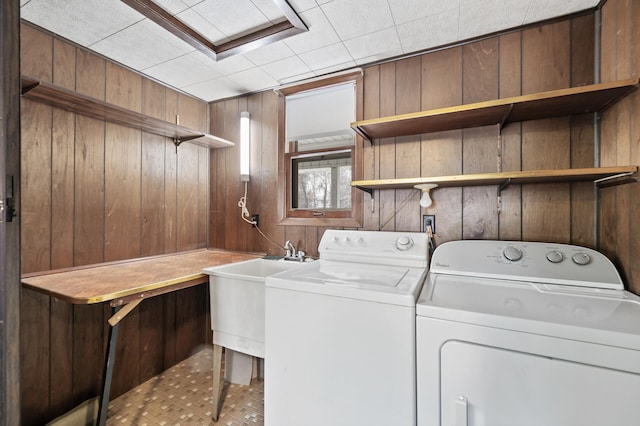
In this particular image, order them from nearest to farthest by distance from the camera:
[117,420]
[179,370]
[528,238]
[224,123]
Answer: [528,238] → [117,420] → [179,370] → [224,123]

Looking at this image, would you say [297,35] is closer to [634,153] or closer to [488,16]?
[488,16]

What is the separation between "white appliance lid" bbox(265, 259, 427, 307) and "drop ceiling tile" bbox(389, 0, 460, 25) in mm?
1353

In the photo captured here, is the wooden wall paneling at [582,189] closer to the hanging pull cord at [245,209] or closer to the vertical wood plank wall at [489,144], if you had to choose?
the vertical wood plank wall at [489,144]

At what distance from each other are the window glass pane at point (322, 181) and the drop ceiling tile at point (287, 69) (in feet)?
2.00

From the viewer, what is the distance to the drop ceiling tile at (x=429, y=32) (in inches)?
60.5

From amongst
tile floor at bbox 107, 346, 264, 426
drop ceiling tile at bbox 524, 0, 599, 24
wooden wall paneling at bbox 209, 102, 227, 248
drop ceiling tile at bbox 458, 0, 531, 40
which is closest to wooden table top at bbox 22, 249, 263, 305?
wooden wall paneling at bbox 209, 102, 227, 248

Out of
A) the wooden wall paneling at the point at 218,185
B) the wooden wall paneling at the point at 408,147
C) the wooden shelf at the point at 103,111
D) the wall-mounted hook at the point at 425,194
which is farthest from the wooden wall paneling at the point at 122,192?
the wall-mounted hook at the point at 425,194

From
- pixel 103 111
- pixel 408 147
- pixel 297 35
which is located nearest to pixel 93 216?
pixel 103 111

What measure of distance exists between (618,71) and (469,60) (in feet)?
2.25

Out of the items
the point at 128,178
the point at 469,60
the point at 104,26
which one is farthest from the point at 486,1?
the point at 128,178

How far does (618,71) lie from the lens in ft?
4.23

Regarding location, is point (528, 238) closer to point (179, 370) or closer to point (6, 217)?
point (6, 217)

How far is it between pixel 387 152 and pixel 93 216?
1.99m

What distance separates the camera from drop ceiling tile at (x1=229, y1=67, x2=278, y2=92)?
2126mm
